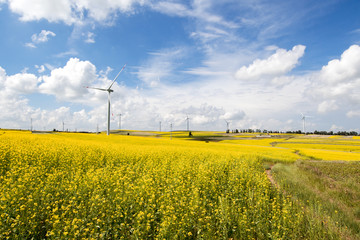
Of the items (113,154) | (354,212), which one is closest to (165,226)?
(354,212)

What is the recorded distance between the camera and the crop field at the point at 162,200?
240 inches

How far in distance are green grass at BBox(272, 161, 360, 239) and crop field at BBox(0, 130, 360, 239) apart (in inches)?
2.6

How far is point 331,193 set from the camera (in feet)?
46.3

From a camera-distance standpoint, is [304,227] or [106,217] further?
[304,227]

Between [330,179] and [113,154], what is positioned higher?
[113,154]

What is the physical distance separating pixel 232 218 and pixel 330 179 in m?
15.5

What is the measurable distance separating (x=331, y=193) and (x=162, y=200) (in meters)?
13.3

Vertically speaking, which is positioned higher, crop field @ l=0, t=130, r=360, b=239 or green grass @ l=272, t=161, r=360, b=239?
crop field @ l=0, t=130, r=360, b=239

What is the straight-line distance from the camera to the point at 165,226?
226 inches

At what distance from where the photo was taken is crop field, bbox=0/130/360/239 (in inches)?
240

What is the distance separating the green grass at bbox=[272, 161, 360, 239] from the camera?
9121 millimetres

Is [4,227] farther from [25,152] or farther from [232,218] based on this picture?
[25,152]

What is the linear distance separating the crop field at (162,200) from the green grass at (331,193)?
7 cm

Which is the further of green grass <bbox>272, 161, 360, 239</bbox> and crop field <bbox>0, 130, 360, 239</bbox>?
green grass <bbox>272, 161, 360, 239</bbox>
